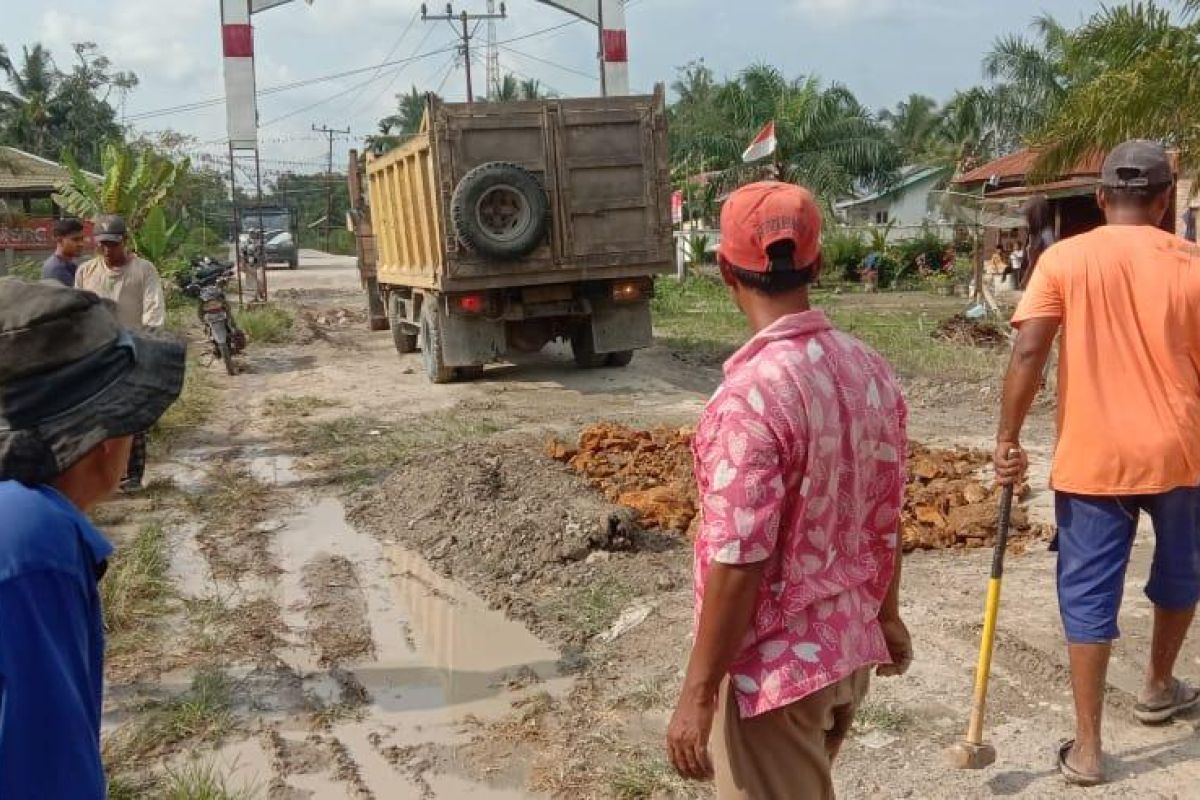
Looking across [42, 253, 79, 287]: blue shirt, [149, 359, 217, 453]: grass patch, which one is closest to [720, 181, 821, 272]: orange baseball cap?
[42, 253, 79, 287]: blue shirt

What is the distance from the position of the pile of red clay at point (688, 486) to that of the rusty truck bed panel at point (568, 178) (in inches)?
106

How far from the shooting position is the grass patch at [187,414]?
920 centimetres

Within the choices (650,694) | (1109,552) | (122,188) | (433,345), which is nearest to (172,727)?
(650,694)

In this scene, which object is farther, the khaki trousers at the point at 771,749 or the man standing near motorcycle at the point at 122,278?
the man standing near motorcycle at the point at 122,278

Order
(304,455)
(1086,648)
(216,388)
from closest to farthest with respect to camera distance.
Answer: (1086,648), (304,455), (216,388)

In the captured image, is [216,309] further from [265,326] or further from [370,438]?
[370,438]

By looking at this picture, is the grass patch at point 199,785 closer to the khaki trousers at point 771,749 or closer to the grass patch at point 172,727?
the grass patch at point 172,727

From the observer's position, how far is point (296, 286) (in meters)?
28.0

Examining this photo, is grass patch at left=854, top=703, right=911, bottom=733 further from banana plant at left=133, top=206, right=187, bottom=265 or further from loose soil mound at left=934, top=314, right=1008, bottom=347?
banana plant at left=133, top=206, right=187, bottom=265

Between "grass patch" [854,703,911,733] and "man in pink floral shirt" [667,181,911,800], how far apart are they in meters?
1.50

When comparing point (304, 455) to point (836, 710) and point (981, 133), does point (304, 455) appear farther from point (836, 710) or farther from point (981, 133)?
point (981, 133)

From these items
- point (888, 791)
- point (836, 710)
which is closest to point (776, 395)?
point (836, 710)

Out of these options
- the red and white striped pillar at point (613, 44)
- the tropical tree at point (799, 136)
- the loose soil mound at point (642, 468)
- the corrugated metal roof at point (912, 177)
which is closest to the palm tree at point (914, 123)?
the corrugated metal roof at point (912, 177)

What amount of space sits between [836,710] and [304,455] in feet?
22.7
